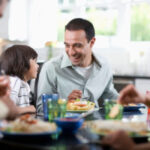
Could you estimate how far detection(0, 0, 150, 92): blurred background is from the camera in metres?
5.33

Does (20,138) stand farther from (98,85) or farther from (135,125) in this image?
(98,85)

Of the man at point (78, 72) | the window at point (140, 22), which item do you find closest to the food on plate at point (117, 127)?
the man at point (78, 72)

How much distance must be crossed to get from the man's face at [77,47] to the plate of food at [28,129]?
1644mm

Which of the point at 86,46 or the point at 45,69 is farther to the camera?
the point at 86,46

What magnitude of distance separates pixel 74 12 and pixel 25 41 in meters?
0.85

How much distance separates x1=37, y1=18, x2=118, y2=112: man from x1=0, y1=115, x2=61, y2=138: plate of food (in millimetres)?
1462

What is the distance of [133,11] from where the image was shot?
552 cm

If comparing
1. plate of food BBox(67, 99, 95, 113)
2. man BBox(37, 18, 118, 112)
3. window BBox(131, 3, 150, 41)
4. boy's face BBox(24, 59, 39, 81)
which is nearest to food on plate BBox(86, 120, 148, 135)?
plate of food BBox(67, 99, 95, 113)

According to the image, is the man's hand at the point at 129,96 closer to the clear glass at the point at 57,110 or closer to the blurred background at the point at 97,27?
the clear glass at the point at 57,110

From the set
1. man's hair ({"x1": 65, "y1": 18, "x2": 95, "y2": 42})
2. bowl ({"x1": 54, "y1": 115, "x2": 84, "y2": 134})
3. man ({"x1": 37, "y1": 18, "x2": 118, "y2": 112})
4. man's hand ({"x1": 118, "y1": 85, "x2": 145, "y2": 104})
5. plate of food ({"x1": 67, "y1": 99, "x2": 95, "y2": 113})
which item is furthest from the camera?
man's hair ({"x1": 65, "y1": 18, "x2": 95, "y2": 42})

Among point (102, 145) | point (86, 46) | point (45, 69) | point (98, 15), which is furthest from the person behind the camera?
point (98, 15)

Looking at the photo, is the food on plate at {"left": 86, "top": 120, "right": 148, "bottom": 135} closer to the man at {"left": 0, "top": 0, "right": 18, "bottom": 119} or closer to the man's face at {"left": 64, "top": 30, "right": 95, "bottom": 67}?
the man at {"left": 0, "top": 0, "right": 18, "bottom": 119}

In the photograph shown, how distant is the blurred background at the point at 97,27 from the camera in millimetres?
5328

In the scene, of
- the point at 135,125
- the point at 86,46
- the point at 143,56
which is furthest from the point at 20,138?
the point at 143,56
